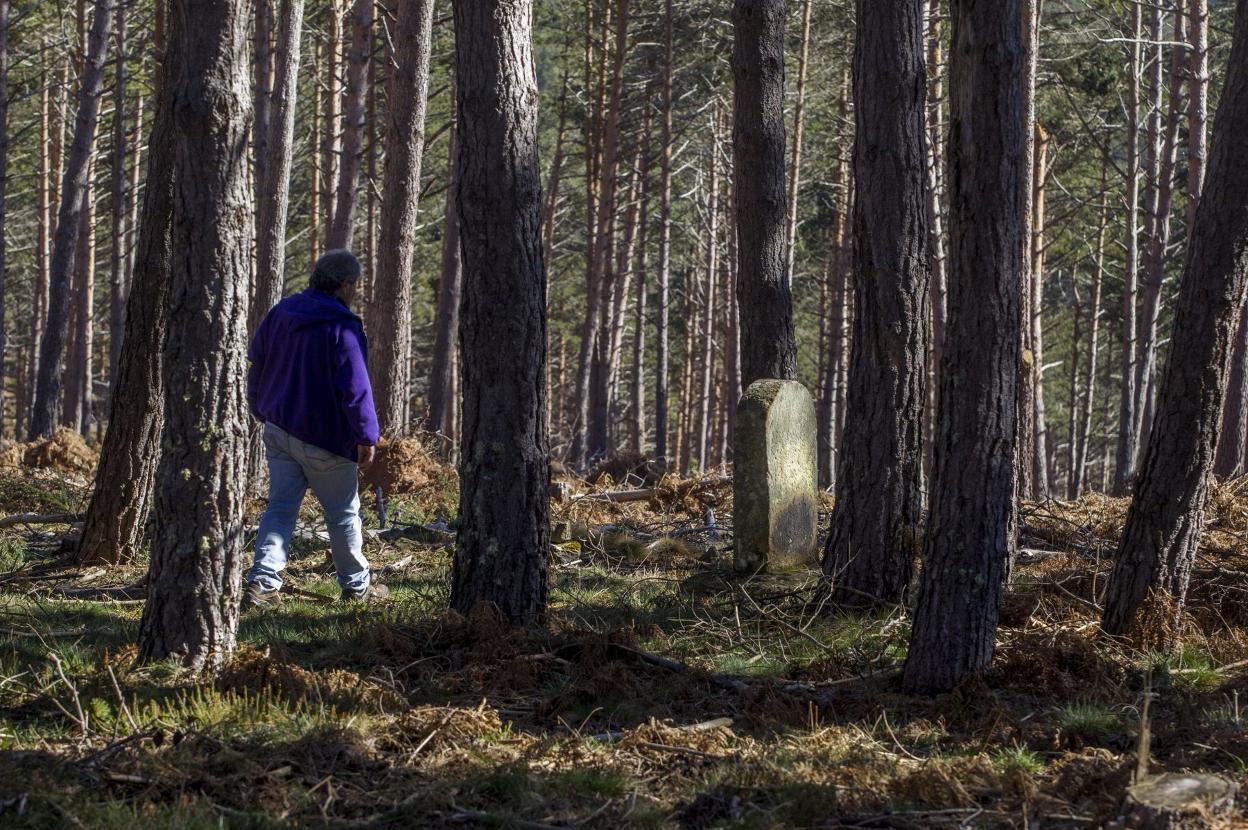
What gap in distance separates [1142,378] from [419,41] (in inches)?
507

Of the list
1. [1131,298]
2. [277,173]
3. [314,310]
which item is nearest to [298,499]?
[314,310]

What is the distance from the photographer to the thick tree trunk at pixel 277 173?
12805mm

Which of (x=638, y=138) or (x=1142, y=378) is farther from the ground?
(x=638, y=138)

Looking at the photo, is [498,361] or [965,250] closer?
[965,250]

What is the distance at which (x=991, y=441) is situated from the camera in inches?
233

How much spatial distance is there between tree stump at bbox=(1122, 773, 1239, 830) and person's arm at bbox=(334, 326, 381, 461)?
4.64 meters

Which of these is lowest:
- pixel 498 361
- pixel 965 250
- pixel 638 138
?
pixel 498 361

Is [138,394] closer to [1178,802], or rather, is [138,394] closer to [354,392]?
[354,392]

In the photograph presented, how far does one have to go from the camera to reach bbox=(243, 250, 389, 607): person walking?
723 centimetres

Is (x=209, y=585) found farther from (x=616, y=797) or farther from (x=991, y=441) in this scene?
(x=991, y=441)

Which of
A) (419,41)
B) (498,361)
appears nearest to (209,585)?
(498,361)

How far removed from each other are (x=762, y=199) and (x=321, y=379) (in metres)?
4.17

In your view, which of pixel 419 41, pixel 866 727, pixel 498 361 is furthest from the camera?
pixel 419 41

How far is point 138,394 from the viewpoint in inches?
330
